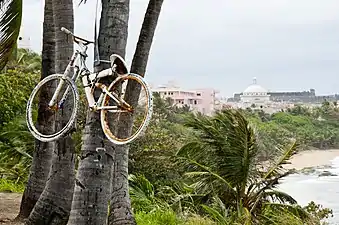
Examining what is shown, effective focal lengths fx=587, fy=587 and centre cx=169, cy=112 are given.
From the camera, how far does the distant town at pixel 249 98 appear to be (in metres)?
40.8

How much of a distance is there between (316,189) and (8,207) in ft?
74.7

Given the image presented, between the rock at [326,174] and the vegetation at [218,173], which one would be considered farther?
the rock at [326,174]

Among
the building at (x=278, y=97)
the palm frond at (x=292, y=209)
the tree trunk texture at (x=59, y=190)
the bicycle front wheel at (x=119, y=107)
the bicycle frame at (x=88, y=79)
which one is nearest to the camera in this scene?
the bicycle front wheel at (x=119, y=107)

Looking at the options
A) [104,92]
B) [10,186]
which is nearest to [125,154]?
[104,92]

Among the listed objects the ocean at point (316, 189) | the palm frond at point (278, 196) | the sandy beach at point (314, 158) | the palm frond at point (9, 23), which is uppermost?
the palm frond at point (9, 23)

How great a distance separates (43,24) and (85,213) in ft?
10.0

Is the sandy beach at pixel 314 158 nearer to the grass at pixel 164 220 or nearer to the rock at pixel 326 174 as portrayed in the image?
the rock at pixel 326 174

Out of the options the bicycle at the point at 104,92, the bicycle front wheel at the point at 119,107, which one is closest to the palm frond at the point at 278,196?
the bicycle at the point at 104,92

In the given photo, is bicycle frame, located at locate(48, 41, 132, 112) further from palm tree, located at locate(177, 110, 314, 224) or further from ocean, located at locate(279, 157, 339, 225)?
ocean, located at locate(279, 157, 339, 225)

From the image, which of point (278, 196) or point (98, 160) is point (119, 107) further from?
point (278, 196)

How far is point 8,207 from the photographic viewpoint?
26.8 ft

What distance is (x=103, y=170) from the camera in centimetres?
472

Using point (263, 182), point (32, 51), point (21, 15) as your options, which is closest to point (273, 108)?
point (32, 51)

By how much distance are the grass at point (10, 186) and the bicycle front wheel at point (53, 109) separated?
372 centimetres
